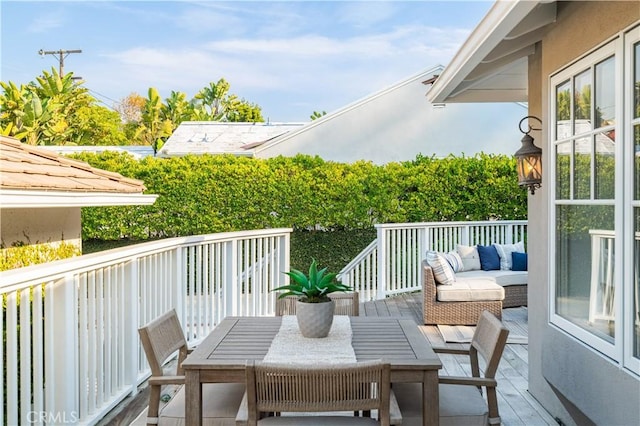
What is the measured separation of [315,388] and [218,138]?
14.8 m

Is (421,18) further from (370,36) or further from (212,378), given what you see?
(212,378)

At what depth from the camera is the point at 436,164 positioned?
1115 cm

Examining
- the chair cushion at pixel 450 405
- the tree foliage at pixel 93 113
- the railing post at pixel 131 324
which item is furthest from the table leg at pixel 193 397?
the tree foliage at pixel 93 113

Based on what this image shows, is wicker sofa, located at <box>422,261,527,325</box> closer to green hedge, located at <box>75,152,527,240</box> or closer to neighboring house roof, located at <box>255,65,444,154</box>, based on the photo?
green hedge, located at <box>75,152,527,240</box>

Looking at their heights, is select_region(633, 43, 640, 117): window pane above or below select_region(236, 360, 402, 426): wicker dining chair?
above

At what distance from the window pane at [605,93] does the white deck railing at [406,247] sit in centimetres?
598

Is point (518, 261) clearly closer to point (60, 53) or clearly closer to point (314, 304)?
point (314, 304)

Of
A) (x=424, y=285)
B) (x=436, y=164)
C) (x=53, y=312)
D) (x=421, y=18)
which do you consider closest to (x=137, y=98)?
(x=421, y=18)

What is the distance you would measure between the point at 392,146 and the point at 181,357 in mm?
11091

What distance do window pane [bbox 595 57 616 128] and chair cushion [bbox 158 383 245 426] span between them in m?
2.43

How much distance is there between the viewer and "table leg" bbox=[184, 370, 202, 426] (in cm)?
251

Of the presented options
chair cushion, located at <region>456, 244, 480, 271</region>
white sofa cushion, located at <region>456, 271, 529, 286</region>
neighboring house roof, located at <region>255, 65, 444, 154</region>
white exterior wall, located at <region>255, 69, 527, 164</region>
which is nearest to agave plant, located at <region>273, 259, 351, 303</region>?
white sofa cushion, located at <region>456, 271, 529, 286</region>

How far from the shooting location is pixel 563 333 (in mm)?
3625

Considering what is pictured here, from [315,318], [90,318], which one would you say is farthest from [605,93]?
[90,318]
